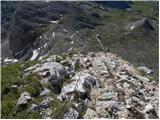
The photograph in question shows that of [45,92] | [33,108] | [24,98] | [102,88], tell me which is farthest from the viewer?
[102,88]

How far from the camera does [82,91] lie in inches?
884

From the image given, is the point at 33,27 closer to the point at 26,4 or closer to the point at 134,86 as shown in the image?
the point at 26,4

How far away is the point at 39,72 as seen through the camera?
2462 cm

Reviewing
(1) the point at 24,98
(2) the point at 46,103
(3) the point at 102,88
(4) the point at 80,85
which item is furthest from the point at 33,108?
(3) the point at 102,88

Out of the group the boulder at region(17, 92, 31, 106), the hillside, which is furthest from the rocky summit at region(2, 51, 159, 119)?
the hillside

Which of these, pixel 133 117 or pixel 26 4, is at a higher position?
pixel 133 117

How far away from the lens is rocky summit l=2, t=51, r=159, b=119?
20375 millimetres

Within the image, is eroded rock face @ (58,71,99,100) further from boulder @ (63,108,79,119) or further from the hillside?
the hillside

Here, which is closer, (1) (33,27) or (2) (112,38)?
(2) (112,38)

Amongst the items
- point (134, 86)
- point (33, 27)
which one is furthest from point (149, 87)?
point (33, 27)

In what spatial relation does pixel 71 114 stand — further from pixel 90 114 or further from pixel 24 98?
pixel 24 98

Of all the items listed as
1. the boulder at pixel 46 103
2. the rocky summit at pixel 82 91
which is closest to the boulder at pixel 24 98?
the rocky summit at pixel 82 91

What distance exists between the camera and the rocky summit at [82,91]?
802 inches

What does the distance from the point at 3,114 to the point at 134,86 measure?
7.96 meters
